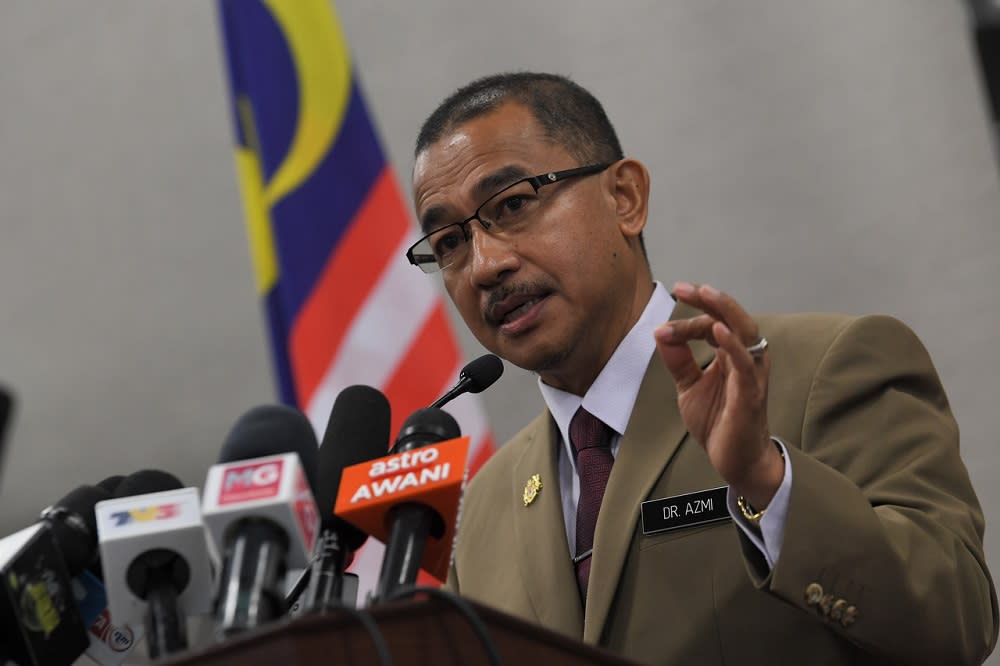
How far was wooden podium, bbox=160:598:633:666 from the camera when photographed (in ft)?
2.53

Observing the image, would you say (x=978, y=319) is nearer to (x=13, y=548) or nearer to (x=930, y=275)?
(x=930, y=275)

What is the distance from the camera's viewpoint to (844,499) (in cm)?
125

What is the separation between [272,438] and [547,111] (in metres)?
1.05

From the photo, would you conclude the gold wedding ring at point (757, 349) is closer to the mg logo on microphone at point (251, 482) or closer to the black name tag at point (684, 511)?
the black name tag at point (684, 511)

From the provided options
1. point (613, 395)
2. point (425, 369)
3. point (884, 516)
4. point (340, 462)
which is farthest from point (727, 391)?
point (425, 369)

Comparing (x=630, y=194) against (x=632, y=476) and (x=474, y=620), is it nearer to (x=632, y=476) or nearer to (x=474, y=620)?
(x=632, y=476)

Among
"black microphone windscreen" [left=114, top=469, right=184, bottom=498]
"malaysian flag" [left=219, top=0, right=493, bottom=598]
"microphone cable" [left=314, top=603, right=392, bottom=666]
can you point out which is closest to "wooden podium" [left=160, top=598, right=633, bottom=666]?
"microphone cable" [left=314, top=603, right=392, bottom=666]

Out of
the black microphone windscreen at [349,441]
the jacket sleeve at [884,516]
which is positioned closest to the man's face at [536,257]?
the jacket sleeve at [884,516]

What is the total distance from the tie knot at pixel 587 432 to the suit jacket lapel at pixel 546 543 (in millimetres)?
70

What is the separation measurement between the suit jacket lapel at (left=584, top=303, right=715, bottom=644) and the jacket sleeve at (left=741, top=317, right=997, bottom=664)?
19 centimetres

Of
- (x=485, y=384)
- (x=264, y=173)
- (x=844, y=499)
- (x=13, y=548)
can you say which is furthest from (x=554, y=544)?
(x=264, y=173)

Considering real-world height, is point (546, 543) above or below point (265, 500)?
below

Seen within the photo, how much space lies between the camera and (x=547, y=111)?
1.96 meters

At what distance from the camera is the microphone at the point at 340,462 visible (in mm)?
1076
